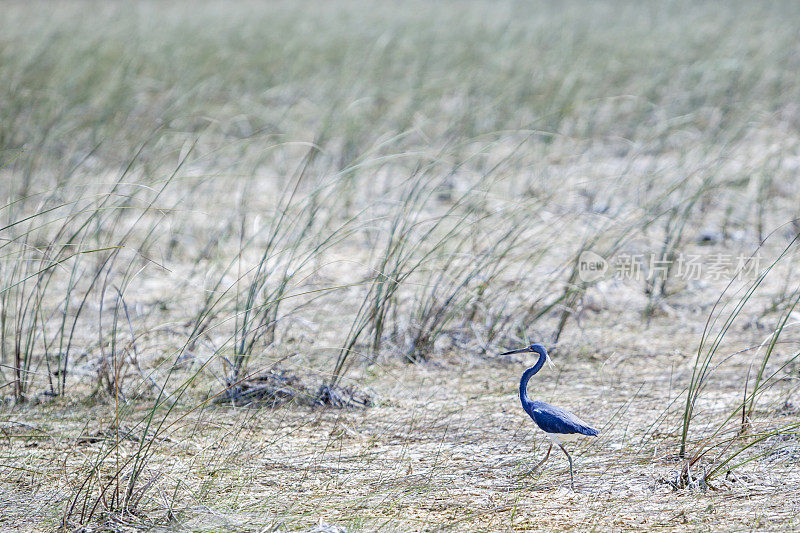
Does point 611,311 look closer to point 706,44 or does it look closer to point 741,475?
point 741,475

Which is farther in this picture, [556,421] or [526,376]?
[526,376]

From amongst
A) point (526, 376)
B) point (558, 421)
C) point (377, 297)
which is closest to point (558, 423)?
point (558, 421)

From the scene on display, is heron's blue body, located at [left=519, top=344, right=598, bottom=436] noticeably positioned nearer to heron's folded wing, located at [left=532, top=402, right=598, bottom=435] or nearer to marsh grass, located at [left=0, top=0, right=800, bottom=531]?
heron's folded wing, located at [left=532, top=402, right=598, bottom=435]

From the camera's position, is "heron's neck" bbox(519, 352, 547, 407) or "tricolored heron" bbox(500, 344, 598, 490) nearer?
"tricolored heron" bbox(500, 344, 598, 490)

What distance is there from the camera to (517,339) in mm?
2918

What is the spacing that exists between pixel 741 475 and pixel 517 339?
104cm

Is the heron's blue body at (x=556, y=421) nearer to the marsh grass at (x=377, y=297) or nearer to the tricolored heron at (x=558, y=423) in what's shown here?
the tricolored heron at (x=558, y=423)

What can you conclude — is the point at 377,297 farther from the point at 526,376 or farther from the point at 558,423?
the point at 558,423

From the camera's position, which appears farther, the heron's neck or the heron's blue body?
the heron's neck

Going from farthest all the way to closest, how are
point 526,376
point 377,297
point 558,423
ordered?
point 377,297
point 526,376
point 558,423

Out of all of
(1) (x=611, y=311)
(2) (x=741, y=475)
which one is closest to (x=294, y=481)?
(2) (x=741, y=475)

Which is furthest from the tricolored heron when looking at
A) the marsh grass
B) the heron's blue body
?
the marsh grass

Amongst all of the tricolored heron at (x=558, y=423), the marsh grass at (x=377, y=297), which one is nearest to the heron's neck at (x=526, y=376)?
the tricolored heron at (x=558, y=423)

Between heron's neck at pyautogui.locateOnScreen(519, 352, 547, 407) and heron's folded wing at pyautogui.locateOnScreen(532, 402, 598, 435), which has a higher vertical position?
heron's neck at pyautogui.locateOnScreen(519, 352, 547, 407)
